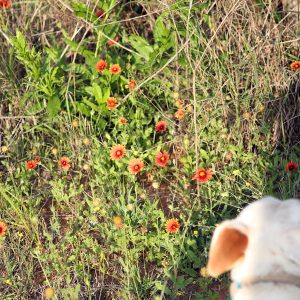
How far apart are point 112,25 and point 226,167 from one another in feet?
3.80

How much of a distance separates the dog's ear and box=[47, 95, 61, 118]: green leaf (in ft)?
5.97

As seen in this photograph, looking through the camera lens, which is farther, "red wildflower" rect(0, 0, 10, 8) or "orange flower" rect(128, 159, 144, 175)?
"red wildflower" rect(0, 0, 10, 8)

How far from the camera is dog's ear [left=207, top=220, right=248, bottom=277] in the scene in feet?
5.73

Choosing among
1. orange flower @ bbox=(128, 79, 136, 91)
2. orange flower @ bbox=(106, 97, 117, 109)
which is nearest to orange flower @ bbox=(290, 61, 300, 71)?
orange flower @ bbox=(128, 79, 136, 91)

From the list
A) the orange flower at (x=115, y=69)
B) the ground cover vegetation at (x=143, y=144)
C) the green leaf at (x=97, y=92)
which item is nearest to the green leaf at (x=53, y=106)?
the ground cover vegetation at (x=143, y=144)

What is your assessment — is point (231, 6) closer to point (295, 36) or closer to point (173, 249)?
point (295, 36)

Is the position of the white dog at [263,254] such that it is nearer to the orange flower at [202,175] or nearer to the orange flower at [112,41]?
the orange flower at [202,175]

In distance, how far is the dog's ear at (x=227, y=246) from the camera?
68.8 inches

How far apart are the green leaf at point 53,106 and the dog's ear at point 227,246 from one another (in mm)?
1819

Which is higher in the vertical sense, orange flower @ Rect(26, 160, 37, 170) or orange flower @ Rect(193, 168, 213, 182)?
orange flower @ Rect(193, 168, 213, 182)

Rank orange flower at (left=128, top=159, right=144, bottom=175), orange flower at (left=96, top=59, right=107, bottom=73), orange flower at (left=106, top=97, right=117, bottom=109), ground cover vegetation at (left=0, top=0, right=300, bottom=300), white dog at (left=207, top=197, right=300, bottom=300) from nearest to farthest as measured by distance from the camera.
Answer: white dog at (left=207, top=197, right=300, bottom=300) → ground cover vegetation at (left=0, top=0, right=300, bottom=300) → orange flower at (left=128, top=159, right=144, bottom=175) → orange flower at (left=106, top=97, right=117, bottom=109) → orange flower at (left=96, top=59, right=107, bottom=73)

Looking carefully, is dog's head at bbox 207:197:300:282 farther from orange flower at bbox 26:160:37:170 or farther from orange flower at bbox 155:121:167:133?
orange flower at bbox 26:160:37:170

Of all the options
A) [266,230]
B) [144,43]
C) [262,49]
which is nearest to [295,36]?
[262,49]

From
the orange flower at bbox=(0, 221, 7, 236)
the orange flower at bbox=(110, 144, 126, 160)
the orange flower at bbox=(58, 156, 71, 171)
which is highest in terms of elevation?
the orange flower at bbox=(110, 144, 126, 160)
